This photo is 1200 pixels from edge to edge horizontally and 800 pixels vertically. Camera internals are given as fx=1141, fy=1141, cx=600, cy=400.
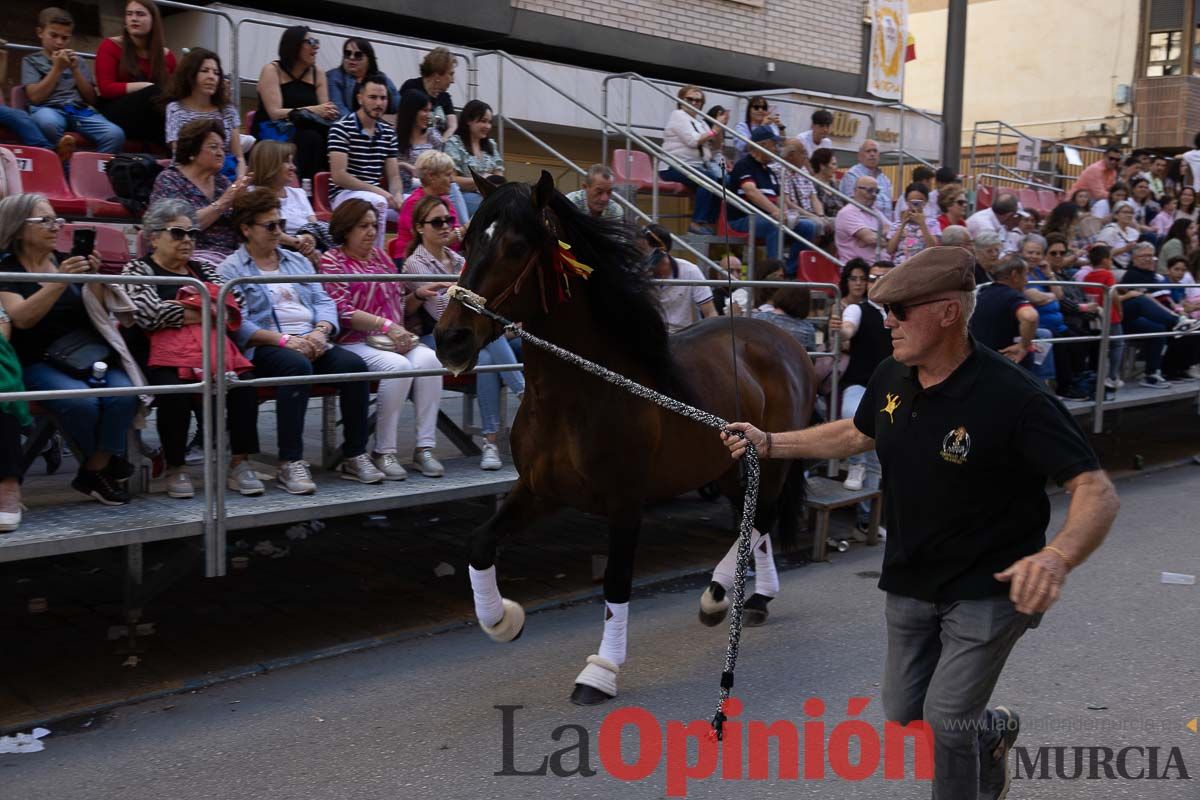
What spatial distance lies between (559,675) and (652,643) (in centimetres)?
70

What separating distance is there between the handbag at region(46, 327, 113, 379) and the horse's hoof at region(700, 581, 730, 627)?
125 inches

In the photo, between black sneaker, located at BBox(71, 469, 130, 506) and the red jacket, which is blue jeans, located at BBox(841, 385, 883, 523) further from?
black sneaker, located at BBox(71, 469, 130, 506)

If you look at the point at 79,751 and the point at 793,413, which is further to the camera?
the point at 793,413

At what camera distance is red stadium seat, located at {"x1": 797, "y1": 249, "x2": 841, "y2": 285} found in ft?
37.1

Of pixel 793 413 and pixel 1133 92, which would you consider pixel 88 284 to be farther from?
pixel 1133 92

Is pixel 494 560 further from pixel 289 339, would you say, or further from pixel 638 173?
pixel 638 173

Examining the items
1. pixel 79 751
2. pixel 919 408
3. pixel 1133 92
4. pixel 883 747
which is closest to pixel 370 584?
pixel 79 751

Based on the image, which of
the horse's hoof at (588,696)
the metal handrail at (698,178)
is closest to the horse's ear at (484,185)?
the horse's hoof at (588,696)

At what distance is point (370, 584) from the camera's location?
7008 mm

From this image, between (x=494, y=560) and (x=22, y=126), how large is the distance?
506 centimetres

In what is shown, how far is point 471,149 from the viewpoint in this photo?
928 cm

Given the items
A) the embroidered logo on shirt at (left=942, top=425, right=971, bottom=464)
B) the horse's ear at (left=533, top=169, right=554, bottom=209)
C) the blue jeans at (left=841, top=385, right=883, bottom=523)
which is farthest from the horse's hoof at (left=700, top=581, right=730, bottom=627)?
the embroidered logo on shirt at (left=942, top=425, right=971, bottom=464)

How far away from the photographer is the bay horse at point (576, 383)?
4.77m

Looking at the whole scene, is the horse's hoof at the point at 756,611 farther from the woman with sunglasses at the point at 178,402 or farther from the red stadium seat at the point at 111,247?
the red stadium seat at the point at 111,247
